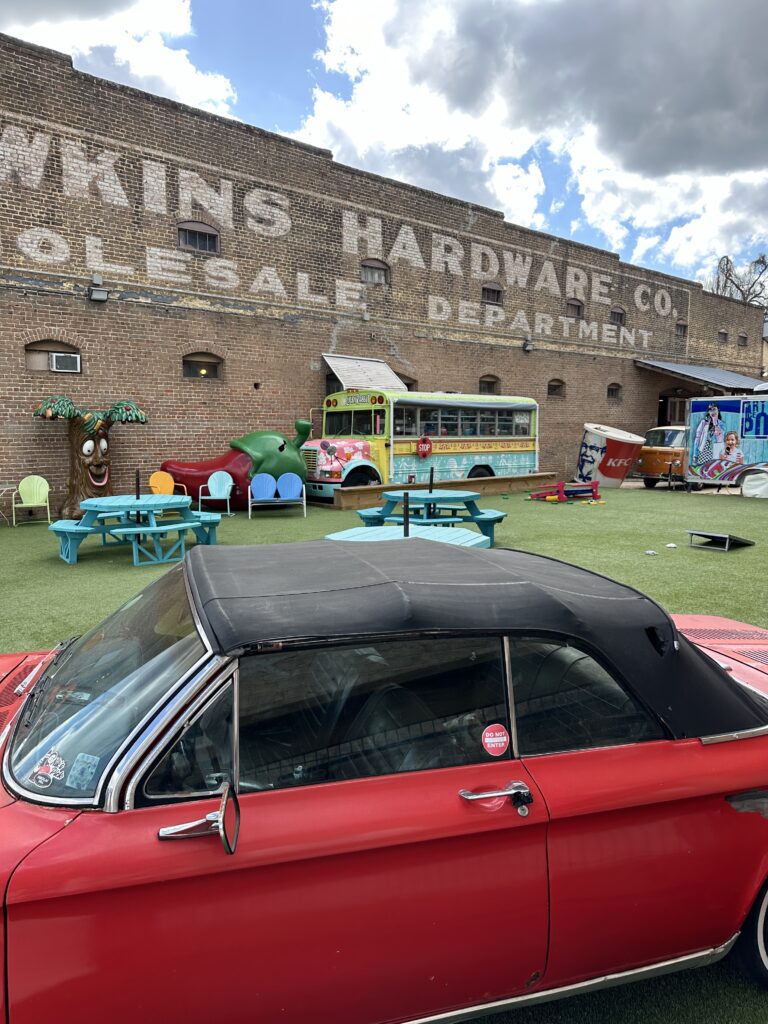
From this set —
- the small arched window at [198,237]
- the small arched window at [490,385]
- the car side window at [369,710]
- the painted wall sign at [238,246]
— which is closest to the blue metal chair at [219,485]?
the painted wall sign at [238,246]

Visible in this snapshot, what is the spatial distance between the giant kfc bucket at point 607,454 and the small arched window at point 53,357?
13.7 metres

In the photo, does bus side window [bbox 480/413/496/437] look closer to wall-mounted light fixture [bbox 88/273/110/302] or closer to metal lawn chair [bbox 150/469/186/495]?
metal lawn chair [bbox 150/469/186/495]

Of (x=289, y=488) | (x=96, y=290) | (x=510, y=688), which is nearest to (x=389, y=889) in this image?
(x=510, y=688)

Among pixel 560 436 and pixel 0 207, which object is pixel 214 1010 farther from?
pixel 560 436

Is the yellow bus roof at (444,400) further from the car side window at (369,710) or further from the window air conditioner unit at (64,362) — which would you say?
the car side window at (369,710)

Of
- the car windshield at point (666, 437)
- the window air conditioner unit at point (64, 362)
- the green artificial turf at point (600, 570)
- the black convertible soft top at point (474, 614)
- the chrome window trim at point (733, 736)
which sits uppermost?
the window air conditioner unit at point (64, 362)

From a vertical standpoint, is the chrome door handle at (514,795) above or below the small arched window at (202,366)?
below

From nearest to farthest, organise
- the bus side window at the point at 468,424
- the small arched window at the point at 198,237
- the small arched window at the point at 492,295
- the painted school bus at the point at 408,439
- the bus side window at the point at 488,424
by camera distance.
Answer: the small arched window at the point at 198,237
the painted school bus at the point at 408,439
the bus side window at the point at 468,424
the bus side window at the point at 488,424
the small arched window at the point at 492,295

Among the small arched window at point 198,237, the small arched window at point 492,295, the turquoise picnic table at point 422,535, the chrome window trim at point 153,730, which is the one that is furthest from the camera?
the small arched window at point 492,295

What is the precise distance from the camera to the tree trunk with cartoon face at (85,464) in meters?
11.7

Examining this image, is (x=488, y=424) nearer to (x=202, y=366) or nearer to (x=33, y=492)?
(x=202, y=366)

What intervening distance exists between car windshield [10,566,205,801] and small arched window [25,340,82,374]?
38.8ft

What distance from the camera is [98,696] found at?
5.68 feet

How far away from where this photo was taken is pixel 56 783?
149cm
